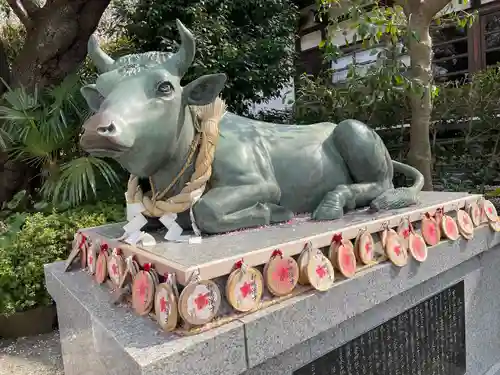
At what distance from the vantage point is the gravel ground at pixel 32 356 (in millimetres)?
3119

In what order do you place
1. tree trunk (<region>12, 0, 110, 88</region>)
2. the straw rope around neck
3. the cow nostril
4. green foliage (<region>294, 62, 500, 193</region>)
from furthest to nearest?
tree trunk (<region>12, 0, 110, 88</region>), green foliage (<region>294, 62, 500, 193</region>), the straw rope around neck, the cow nostril

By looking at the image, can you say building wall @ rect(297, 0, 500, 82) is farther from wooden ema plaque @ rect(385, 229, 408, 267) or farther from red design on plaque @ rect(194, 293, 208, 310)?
red design on plaque @ rect(194, 293, 208, 310)

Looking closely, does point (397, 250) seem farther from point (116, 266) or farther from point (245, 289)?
point (116, 266)

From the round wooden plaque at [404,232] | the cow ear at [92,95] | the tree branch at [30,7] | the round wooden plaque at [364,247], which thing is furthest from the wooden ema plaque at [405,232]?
the tree branch at [30,7]

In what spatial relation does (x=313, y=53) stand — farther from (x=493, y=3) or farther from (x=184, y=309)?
(x=184, y=309)

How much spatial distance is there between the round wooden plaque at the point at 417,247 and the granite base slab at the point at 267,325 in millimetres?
50

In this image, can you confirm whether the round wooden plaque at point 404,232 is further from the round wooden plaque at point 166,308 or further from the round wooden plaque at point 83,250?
the round wooden plaque at point 83,250

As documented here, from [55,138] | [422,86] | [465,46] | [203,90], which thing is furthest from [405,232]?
[465,46]

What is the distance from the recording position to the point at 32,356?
3.34m

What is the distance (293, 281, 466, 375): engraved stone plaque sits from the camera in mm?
1915

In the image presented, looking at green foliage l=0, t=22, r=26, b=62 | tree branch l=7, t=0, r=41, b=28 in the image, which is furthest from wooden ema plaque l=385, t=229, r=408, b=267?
green foliage l=0, t=22, r=26, b=62

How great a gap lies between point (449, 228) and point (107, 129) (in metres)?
1.92

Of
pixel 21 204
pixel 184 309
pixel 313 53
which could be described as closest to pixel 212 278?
pixel 184 309

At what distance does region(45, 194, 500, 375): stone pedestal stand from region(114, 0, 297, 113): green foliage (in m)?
3.16
